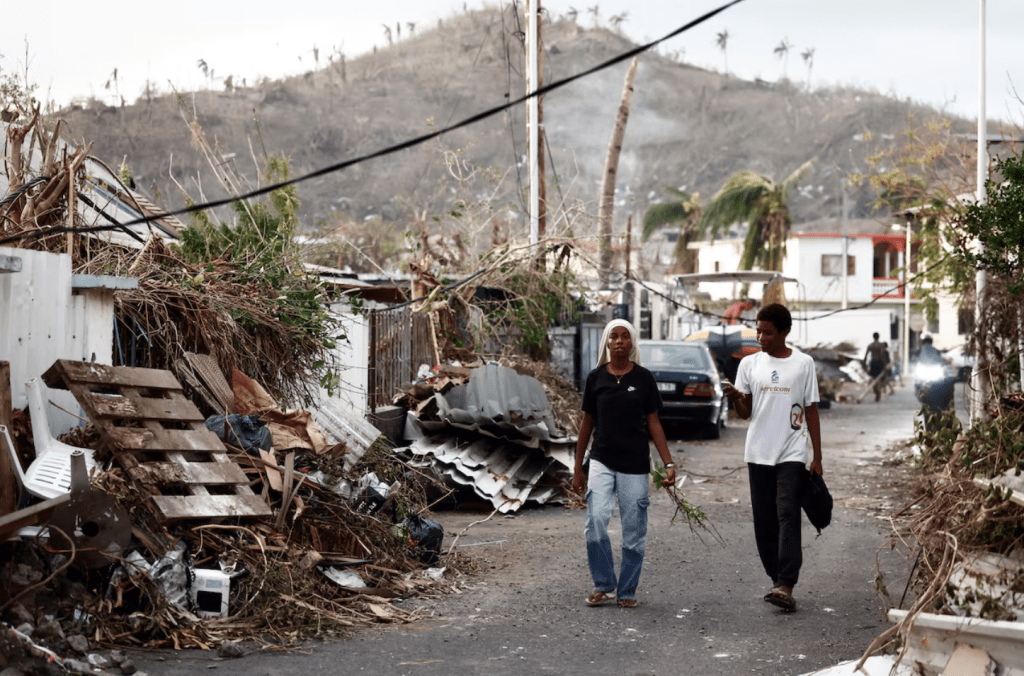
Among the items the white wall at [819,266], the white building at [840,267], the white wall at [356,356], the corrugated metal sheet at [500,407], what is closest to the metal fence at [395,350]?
the white wall at [356,356]

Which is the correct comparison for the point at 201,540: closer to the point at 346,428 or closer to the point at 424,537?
the point at 424,537

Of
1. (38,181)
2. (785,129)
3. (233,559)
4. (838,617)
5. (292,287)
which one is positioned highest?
(785,129)

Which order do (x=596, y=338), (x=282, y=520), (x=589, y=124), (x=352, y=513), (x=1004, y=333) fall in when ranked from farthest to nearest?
(x=589, y=124) → (x=596, y=338) → (x=1004, y=333) → (x=352, y=513) → (x=282, y=520)

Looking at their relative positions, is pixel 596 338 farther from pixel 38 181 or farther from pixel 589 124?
pixel 589 124

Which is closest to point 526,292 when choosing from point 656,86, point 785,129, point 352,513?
point 352,513

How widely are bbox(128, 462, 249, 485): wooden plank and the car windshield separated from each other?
1293 cm

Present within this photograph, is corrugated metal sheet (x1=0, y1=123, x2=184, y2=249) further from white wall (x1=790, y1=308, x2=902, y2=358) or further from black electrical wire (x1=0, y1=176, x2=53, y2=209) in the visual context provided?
white wall (x1=790, y1=308, x2=902, y2=358)

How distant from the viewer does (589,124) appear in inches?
5748

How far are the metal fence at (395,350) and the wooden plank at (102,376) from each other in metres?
5.52

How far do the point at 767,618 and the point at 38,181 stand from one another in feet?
19.9

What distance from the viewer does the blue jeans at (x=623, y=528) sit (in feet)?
23.7

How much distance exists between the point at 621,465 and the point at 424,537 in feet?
5.97

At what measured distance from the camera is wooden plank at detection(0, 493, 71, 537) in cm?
541

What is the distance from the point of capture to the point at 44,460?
257 inches
